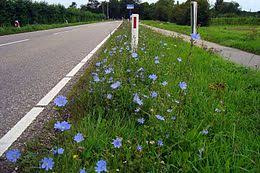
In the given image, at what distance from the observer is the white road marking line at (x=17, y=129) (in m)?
2.75

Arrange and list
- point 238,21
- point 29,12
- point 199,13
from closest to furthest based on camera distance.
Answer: point 29,12, point 199,13, point 238,21

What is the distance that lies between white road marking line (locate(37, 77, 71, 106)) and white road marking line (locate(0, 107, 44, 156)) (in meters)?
0.26

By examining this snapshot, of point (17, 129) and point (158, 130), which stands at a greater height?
point (158, 130)

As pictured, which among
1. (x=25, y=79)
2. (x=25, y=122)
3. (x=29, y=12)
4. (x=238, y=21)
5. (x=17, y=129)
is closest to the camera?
(x=17, y=129)

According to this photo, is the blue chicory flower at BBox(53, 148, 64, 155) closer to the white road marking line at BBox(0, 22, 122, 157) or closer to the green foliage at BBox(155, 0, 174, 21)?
the white road marking line at BBox(0, 22, 122, 157)

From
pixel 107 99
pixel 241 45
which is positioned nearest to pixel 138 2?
pixel 241 45

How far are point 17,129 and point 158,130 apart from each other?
134 centimetres

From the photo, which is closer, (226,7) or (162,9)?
(162,9)

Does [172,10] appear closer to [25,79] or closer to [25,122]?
[25,79]

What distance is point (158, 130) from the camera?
2711 millimetres

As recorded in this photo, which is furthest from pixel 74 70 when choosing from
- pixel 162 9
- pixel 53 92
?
pixel 162 9

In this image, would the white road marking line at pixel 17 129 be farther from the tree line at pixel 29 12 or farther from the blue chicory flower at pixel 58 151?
the tree line at pixel 29 12

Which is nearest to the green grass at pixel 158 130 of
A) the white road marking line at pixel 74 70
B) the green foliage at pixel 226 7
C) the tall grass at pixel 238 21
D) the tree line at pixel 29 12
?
the white road marking line at pixel 74 70

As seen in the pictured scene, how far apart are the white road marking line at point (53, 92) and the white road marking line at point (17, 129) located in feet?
0.86
